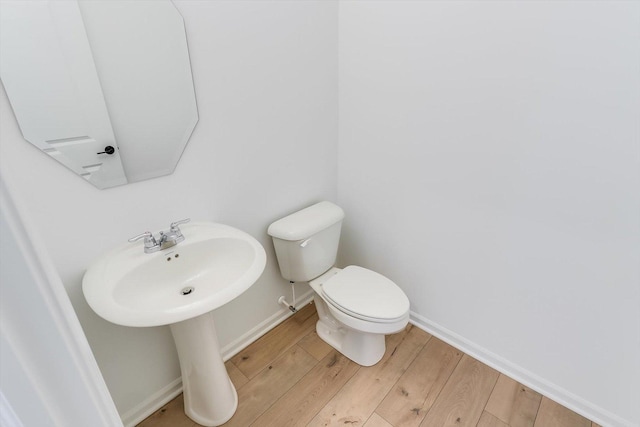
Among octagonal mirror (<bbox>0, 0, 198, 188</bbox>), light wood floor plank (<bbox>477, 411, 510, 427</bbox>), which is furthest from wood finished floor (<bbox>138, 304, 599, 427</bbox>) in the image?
octagonal mirror (<bbox>0, 0, 198, 188</bbox>)

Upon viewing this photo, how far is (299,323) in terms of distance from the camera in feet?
6.20

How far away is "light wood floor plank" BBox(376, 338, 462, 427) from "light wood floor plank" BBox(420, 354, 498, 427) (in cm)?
3

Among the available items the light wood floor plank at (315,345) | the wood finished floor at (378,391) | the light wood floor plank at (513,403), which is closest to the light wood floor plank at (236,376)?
the wood finished floor at (378,391)

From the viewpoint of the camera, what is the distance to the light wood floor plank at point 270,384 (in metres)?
1.38

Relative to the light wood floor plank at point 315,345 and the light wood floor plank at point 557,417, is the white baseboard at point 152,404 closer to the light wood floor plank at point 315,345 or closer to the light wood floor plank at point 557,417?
the light wood floor plank at point 315,345

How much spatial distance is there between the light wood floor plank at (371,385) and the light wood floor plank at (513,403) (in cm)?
39

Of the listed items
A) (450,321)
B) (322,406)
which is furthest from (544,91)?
(322,406)

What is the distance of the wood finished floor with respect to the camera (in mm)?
1354

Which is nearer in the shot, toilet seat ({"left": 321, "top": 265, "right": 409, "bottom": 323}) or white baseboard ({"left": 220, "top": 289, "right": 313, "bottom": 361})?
toilet seat ({"left": 321, "top": 265, "right": 409, "bottom": 323})

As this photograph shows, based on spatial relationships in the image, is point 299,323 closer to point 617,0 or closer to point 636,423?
point 636,423

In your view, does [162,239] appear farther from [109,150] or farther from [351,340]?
[351,340]

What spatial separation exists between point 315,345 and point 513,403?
0.97m

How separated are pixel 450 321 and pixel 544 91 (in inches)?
46.5

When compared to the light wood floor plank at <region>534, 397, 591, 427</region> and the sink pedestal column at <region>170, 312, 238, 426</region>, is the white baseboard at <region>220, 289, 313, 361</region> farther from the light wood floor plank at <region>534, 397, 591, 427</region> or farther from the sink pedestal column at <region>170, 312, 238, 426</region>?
the light wood floor plank at <region>534, 397, 591, 427</region>
